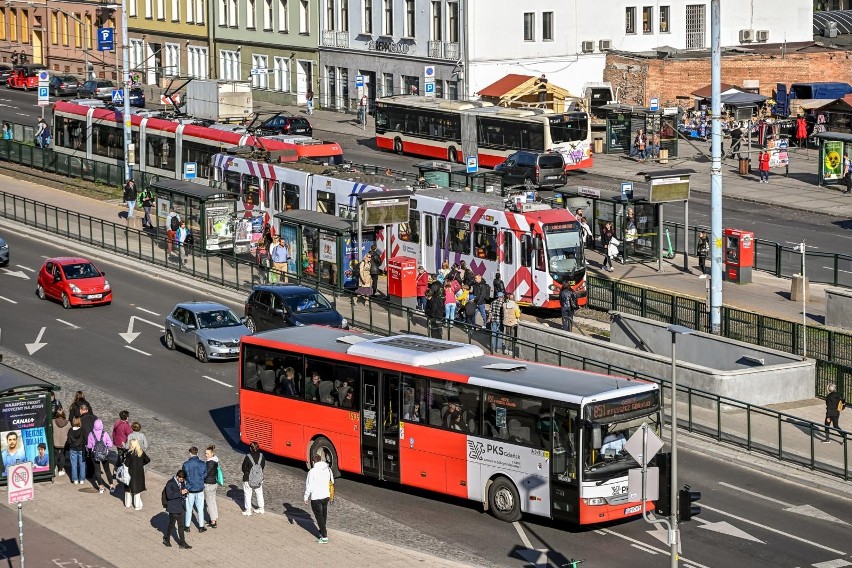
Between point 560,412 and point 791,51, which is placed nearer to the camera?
point 560,412

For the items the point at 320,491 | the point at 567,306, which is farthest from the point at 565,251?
the point at 320,491

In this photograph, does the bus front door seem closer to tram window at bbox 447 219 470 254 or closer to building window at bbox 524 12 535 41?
tram window at bbox 447 219 470 254

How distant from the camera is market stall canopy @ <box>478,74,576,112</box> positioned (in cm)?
8388

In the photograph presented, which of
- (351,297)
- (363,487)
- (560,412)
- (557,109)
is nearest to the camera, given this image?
(560,412)

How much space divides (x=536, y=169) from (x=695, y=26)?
106 ft

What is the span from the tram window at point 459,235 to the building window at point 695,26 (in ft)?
166

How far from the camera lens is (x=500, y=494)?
27938 millimetres

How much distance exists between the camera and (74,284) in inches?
1861

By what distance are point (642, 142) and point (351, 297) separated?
35.5 m

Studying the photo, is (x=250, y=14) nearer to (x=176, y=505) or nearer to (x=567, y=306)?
(x=567, y=306)

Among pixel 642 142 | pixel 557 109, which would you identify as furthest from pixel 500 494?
pixel 557 109

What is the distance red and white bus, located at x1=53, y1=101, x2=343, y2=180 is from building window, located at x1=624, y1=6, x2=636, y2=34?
28393 millimetres

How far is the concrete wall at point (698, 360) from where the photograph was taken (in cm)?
3591

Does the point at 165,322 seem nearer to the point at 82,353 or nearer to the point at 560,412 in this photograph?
the point at 82,353
